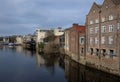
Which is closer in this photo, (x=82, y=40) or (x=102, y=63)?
(x=102, y=63)

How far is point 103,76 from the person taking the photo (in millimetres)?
28328

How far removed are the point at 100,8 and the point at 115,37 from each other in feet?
25.5

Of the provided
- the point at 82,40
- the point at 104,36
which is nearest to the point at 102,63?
the point at 104,36

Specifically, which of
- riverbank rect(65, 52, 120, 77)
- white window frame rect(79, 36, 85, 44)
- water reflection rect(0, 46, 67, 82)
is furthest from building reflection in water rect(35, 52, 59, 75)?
white window frame rect(79, 36, 85, 44)

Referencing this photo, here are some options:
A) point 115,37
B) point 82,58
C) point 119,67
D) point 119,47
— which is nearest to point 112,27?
point 115,37

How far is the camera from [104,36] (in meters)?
33.4

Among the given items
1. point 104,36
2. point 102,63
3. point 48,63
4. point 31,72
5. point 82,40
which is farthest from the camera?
point 48,63

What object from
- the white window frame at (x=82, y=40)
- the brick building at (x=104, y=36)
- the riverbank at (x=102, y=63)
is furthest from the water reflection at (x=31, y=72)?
the white window frame at (x=82, y=40)

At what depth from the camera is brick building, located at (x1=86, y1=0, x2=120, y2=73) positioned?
29828 millimetres

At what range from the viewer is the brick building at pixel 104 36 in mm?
29828

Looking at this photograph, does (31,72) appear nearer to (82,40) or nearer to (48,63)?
(48,63)

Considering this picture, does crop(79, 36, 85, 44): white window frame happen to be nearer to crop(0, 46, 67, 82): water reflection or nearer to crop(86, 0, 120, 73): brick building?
crop(86, 0, 120, 73): brick building

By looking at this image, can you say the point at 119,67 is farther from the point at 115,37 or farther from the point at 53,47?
the point at 53,47

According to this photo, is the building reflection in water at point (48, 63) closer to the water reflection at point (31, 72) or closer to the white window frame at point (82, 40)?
→ the water reflection at point (31, 72)
